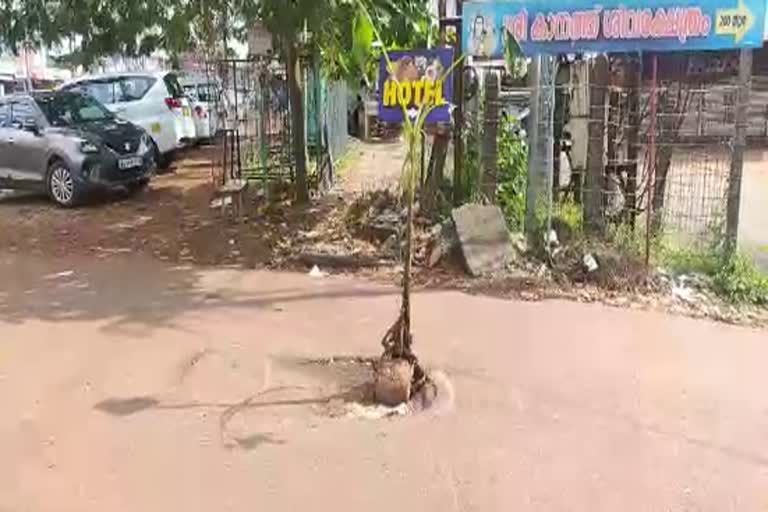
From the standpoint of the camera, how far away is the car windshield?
12117mm

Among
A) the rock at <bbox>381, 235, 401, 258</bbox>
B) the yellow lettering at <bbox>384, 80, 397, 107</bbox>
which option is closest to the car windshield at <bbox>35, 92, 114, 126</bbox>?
the rock at <bbox>381, 235, 401, 258</bbox>

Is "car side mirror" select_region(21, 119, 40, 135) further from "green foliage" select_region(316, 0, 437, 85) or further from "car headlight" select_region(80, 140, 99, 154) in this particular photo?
"green foliage" select_region(316, 0, 437, 85)

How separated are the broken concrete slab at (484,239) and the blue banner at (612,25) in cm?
151

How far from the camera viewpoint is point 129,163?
11.9m

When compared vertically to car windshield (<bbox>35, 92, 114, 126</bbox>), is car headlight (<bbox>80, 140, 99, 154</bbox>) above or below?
below

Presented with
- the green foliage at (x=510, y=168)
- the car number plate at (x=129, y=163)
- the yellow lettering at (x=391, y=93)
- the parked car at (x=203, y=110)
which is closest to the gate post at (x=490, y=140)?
the green foliage at (x=510, y=168)

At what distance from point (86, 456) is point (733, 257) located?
5.35 m

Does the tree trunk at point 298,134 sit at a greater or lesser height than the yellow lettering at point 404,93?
lesser

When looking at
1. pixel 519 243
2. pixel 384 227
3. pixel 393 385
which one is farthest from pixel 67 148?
pixel 393 385

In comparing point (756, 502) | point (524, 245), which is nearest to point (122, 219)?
point (524, 245)

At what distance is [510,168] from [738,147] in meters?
2.27

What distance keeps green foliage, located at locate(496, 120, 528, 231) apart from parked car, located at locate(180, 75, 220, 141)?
8.38m

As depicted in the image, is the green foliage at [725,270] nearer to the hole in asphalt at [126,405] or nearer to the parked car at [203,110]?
the hole in asphalt at [126,405]

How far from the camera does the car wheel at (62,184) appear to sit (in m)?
A: 11.7
